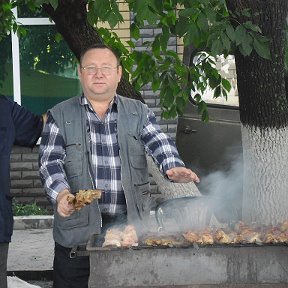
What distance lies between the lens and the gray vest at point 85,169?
4766mm

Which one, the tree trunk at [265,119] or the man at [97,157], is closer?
→ the man at [97,157]

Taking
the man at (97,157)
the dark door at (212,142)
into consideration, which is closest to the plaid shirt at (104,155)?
the man at (97,157)

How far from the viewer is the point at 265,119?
5.78 m

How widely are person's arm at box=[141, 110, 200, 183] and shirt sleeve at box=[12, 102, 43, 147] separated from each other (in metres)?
0.59

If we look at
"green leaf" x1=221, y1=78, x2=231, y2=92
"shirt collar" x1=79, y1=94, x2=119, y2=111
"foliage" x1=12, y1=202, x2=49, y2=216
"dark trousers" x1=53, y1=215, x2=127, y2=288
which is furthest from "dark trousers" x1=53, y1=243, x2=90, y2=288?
"foliage" x1=12, y1=202, x2=49, y2=216

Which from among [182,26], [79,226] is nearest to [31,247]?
[182,26]

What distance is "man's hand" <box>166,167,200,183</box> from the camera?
4.68 meters

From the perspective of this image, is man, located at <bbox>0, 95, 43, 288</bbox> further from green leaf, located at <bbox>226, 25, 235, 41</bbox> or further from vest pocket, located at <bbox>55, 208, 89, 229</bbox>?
green leaf, located at <bbox>226, 25, 235, 41</bbox>

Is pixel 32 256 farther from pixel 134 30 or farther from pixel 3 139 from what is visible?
pixel 3 139

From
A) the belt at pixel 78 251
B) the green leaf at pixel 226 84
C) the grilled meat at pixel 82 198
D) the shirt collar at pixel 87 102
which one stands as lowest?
the belt at pixel 78 251

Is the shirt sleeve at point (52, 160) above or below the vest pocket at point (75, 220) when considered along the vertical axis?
above

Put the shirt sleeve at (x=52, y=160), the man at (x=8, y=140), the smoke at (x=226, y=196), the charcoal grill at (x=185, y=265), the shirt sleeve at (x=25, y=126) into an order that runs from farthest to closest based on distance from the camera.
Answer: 1. the smoke at (x=226, y=196)
2. the shirt sleeve at (x=25, y=126)
3. the man at (x=8, y=140)
4. the shirt sleeve at (x=52, y=160)
5. the charcoal grill at (x=185, y=265)

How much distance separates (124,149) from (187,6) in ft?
4.73

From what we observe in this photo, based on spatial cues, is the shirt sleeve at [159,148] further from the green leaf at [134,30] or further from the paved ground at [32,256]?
the paved ground at [32,256]
